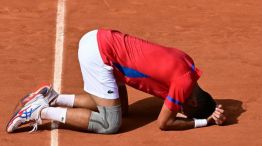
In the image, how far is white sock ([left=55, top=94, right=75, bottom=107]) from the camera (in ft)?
30.9

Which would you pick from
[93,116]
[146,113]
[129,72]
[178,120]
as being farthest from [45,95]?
[178,120]

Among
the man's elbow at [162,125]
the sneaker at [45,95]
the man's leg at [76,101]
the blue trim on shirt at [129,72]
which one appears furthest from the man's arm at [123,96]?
the sneaker at [45,95]

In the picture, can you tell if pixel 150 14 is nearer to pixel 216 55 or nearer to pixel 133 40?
pixel 216 55

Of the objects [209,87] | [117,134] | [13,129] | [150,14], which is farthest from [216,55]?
[13,129]

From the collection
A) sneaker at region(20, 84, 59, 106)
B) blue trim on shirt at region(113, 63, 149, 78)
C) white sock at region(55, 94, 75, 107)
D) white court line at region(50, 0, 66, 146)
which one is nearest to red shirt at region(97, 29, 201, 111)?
blue trim on shirt at region(113, 63, 149, 78)

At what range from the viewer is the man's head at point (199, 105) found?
8.94m

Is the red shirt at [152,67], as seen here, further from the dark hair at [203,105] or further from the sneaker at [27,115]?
the sneaker at [27,115]

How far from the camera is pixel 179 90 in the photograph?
8.75 metres

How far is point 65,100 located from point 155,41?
296 cm

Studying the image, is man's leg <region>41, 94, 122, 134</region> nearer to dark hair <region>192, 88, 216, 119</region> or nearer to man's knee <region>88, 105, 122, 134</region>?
man's knee <region>88, 105, 122, 134</region>

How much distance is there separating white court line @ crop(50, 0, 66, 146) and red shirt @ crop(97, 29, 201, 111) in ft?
3.27

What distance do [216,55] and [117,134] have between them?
298 centimetres

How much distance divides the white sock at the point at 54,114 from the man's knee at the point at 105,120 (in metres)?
0.31

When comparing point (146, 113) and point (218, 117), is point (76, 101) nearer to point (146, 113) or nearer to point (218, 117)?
point (146, 113)
